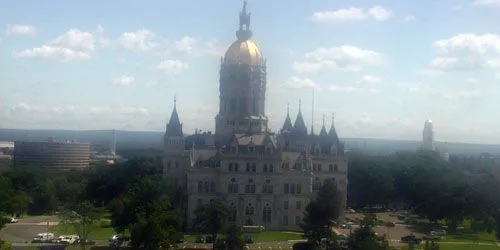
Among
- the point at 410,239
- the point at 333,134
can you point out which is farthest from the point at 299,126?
the point at 410,239

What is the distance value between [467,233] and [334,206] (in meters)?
25.3

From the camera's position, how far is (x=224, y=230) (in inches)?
3061

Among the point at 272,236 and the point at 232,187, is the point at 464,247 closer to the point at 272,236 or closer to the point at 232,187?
the point at 272,236

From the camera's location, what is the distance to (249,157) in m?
93.6

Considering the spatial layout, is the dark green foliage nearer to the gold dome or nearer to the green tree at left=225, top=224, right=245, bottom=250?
the green tree at left=225, top=224, right=245, bottom=250

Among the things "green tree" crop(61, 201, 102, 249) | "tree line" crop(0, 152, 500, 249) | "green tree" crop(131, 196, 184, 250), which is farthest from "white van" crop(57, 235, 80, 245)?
"green tree" crop(131, 196, 184, 250)

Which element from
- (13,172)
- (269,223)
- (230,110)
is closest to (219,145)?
(230,110)

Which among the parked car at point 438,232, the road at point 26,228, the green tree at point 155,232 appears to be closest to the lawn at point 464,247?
the parked car at point 438,232

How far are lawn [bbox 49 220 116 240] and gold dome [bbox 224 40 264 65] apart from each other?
2940cm

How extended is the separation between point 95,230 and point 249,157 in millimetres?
21794

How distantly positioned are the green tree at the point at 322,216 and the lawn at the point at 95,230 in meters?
24.7

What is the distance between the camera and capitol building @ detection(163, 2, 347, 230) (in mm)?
93875

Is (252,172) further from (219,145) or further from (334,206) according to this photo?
(334,206)

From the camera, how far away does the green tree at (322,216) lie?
75.6m
